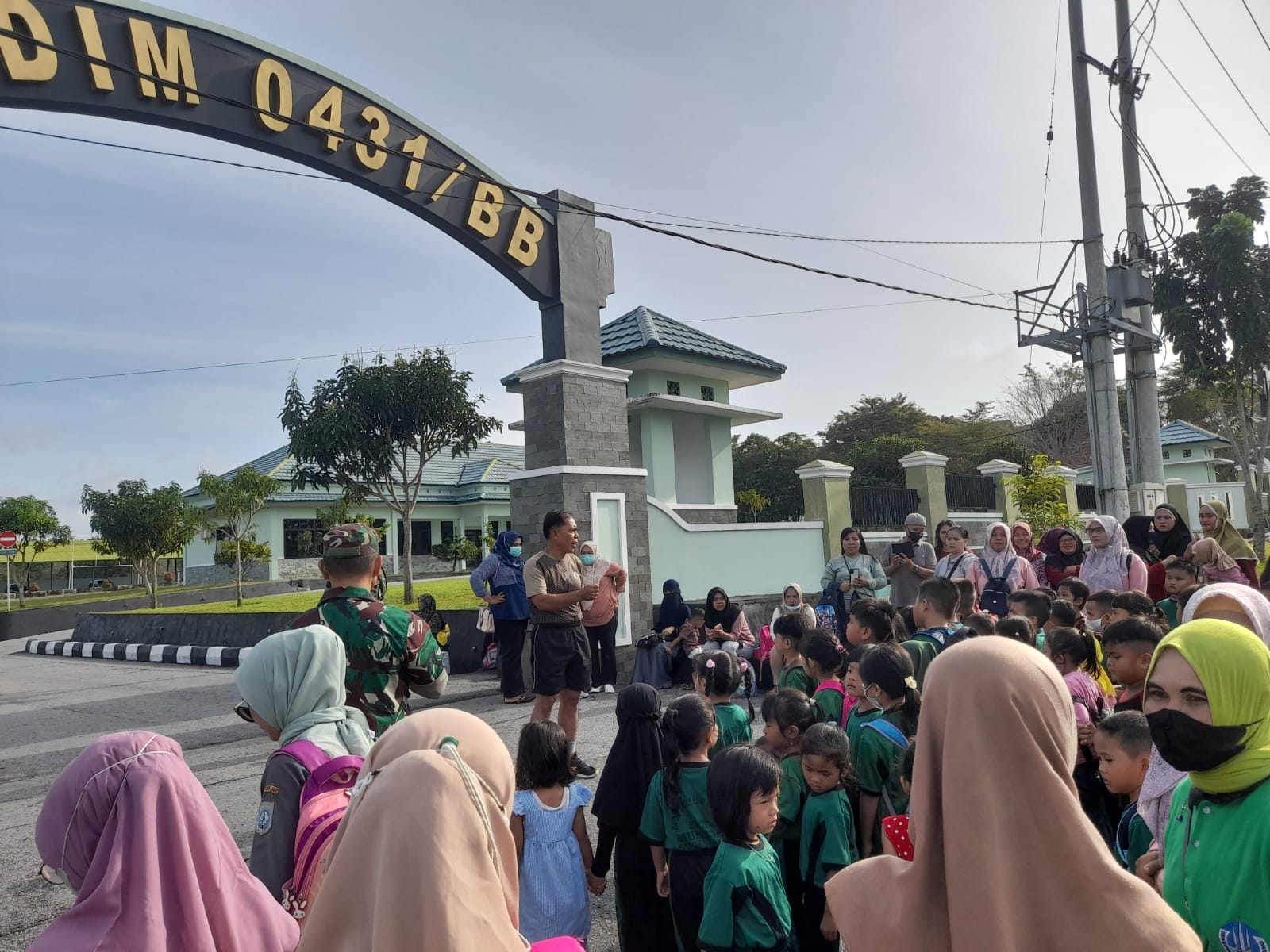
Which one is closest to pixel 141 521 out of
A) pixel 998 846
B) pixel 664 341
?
pixel 664 341

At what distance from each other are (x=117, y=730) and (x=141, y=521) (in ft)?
64.5

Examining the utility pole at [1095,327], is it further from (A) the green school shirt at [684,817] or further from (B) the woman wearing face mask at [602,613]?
(A) the green school shirt at [684,817]

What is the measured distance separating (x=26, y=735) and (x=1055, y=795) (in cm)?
978

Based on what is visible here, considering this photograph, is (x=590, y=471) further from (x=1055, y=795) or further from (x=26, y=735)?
(x=1055, y=795)

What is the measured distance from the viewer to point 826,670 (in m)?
4.39

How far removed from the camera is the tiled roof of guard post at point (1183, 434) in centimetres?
3969

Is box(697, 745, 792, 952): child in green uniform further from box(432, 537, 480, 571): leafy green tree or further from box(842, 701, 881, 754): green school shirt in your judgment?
box(432, 537, 480, 571): leafy green tree

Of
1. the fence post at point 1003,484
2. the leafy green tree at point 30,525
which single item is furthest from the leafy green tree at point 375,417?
the leafy green tree at point 30,525

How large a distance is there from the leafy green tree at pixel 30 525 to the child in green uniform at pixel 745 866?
142ft

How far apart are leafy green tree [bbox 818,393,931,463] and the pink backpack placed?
36.0 m

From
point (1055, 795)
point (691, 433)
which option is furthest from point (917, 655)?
point (691, 433)

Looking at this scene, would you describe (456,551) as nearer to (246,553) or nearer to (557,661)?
(246,553)

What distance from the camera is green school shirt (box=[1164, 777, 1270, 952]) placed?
1.81 metres

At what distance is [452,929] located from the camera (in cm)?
136
